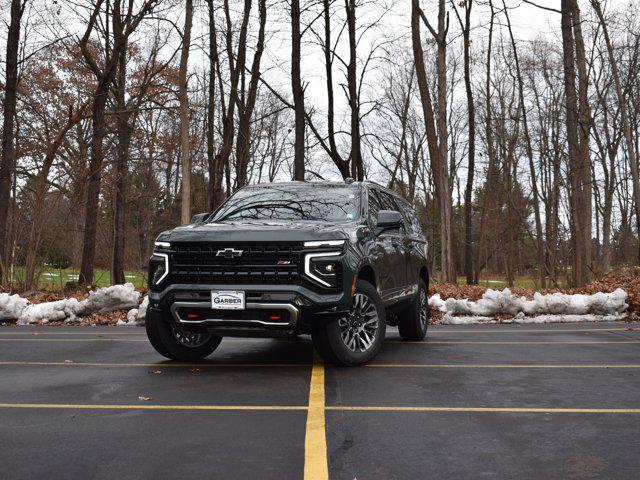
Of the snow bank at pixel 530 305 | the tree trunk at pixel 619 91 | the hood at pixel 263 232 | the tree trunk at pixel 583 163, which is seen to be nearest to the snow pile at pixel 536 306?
the snow bank at pixel 530 305

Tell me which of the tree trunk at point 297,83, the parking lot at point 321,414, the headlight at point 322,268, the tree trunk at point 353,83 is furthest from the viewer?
the tree trunk at point 353,83

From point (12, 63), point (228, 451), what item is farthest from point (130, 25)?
point (228, 451)

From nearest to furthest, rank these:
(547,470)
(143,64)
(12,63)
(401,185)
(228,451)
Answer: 1. (547,470)
2. (228,451)
3. (12,63)
4. (143,64)
5. (401,185)

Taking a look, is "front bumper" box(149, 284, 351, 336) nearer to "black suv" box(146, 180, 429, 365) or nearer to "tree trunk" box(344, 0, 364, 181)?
"black suv" box(146, 180, 429, 365)

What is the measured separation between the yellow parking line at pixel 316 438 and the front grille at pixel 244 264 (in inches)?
45.7

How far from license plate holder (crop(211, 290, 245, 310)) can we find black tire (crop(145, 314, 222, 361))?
30.5 inches

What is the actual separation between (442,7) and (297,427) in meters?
22.6

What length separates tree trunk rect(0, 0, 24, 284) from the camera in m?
20.4

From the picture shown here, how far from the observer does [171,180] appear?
45.7 m

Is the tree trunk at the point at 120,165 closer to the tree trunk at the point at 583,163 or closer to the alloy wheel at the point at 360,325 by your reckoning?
the tree trunk at the point at 583,163

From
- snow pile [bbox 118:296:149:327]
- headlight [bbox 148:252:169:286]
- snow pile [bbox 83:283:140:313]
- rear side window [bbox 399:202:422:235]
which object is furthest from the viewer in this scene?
snow pile [bbox 83:283:140:313]

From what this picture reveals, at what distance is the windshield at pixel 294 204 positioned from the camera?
8031 millimetres

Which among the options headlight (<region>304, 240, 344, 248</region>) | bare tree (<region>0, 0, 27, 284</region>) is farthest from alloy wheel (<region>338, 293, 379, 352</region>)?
bare tree (<region>0, 0, 27, 284</region>)

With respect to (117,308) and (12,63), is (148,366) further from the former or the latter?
(12,63)
